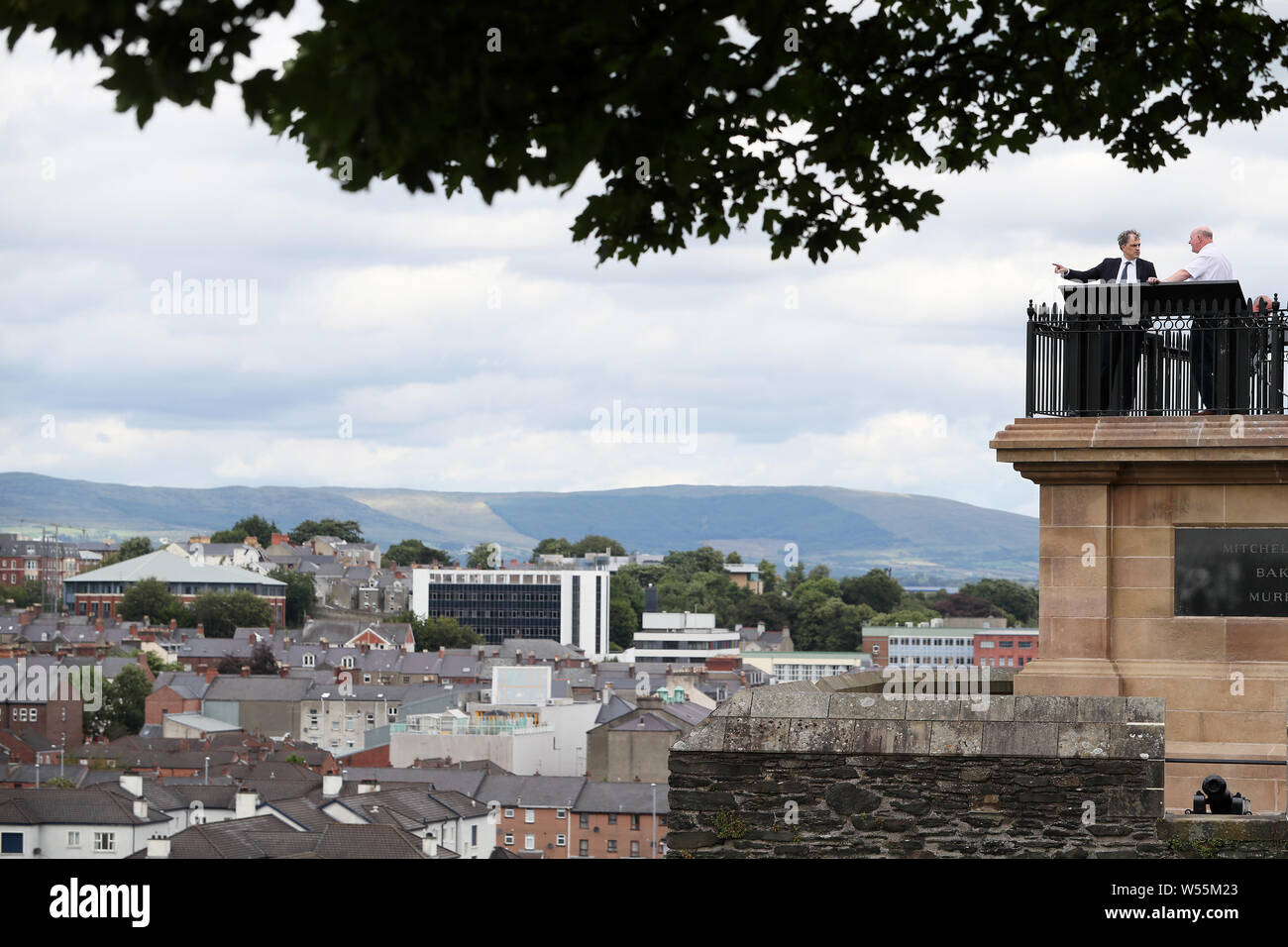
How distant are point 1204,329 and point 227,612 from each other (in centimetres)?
18148

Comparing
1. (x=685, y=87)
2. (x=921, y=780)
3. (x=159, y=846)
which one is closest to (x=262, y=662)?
(x=159, y=846)

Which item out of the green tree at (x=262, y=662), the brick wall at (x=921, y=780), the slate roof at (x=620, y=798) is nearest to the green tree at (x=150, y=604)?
the green tree at (x=262, y=662)

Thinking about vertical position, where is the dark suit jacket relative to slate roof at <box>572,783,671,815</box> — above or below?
above

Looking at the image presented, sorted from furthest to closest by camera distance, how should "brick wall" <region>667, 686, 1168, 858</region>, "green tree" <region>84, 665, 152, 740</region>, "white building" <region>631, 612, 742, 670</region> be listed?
1. "white building" <region>631, 612, 742, 670</region>
2. "green tree" <region>84, 665, 152, 740</region>
3. "brick wall" <region>667, 686, 1168, 858</region>

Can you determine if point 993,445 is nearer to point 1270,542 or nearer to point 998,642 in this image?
point 1270,542

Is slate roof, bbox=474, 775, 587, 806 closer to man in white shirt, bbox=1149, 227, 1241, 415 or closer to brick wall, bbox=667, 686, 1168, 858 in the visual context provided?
man in white shirt, bbox=1149, 227, 1241, 415

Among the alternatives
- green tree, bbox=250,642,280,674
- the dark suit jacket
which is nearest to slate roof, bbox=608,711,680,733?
green tree, bbox=250,642,280,674

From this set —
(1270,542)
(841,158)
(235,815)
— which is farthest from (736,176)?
(235,815)

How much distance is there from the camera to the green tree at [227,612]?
185875 mm

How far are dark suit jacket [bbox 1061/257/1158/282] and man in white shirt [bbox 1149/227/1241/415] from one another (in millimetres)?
194

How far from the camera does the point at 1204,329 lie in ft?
41.3

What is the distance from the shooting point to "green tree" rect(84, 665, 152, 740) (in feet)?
407

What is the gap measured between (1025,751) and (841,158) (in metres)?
3.53

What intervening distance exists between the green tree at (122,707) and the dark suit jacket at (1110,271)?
393 ft
